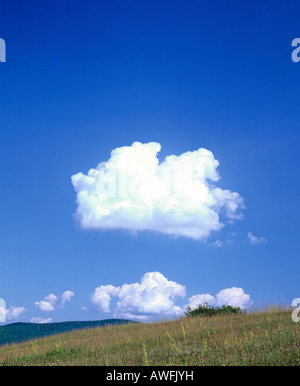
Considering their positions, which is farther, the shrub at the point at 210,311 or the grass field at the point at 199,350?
the shrub at the point at 210,311

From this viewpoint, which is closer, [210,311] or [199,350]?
[199,350]

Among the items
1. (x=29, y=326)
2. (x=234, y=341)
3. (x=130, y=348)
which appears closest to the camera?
(x=234, y=341)

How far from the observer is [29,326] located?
46.0m

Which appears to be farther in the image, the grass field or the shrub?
the shrub

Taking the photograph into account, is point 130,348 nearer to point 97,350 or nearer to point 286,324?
point 97,350
